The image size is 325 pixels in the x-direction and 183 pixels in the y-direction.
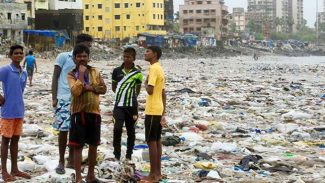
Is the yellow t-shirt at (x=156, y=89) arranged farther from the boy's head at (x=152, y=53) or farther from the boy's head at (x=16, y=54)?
the boy's head at (x=16, y=54)

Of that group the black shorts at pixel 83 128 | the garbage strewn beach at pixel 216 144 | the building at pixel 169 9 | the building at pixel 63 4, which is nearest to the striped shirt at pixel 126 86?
the garbage strewn beach at pixel 216 144

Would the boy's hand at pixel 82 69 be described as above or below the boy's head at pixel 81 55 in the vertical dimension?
below

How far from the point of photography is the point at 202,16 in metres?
98.2

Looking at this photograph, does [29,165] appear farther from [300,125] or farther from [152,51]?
[300,125]

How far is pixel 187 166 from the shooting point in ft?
19.7

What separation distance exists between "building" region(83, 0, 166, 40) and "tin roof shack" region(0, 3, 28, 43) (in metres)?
26.9

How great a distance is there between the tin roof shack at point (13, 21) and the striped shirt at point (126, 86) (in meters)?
39.8

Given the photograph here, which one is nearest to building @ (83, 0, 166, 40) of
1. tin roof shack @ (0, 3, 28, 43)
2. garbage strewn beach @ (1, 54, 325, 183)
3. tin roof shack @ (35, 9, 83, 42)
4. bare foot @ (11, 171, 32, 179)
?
tin roof shack @ (35, 9, 83, 42)

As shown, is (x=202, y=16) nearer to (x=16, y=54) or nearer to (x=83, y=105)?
(x=16, y=54)

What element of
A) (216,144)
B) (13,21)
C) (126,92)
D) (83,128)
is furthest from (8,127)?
(13,21)

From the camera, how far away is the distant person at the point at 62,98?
17.7 ft

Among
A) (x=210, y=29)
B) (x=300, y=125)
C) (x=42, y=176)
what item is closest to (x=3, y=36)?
(x=300, y=125)

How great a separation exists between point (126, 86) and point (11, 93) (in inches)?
45.8

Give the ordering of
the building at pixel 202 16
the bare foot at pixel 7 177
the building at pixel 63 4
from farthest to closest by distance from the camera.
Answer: the building at pixel 202 16, the building at pixel 63 4, the bare foot at pixel 7 177
